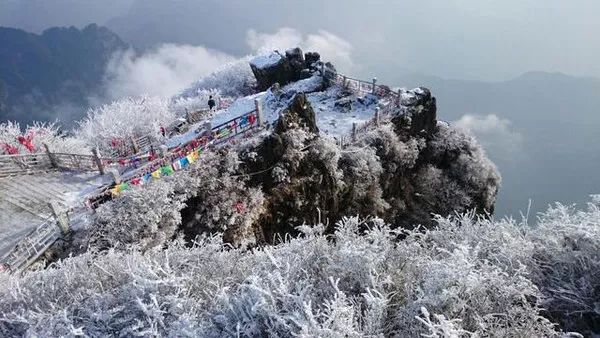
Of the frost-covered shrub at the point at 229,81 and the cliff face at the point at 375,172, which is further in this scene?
the frost-covered shrub at the point at 229,81

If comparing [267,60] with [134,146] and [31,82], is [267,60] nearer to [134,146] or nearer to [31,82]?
[134,146]

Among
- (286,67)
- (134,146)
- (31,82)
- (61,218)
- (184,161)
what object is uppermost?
(286,67)

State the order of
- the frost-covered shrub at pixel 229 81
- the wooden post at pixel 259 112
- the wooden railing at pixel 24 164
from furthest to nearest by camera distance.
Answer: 1. the frost-covered shrub at pixel 229 81
2. the wooden post at pixel 259 112
3. the wooden railing at pixel 24 164

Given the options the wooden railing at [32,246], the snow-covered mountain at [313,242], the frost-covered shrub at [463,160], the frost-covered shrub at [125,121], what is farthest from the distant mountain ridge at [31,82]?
the frost-covered shrub at [463,160]

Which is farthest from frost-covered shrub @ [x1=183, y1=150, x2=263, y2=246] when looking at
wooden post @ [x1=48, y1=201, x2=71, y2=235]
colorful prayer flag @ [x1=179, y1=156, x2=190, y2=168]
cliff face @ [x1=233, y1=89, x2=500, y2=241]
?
wooden post @ [x1=48, y1=201, x2=71, y2=235]

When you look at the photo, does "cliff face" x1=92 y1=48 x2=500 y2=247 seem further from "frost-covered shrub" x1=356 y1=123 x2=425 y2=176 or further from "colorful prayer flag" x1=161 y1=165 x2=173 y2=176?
"colorful prayer flag" x1=161 y1=165 x2=173 y2=176

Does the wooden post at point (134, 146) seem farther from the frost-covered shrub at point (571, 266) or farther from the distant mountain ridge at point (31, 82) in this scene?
the distant mountain ridge at point (31, 82)

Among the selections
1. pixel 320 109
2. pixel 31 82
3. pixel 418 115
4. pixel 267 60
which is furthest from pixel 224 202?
pixel 31 82
